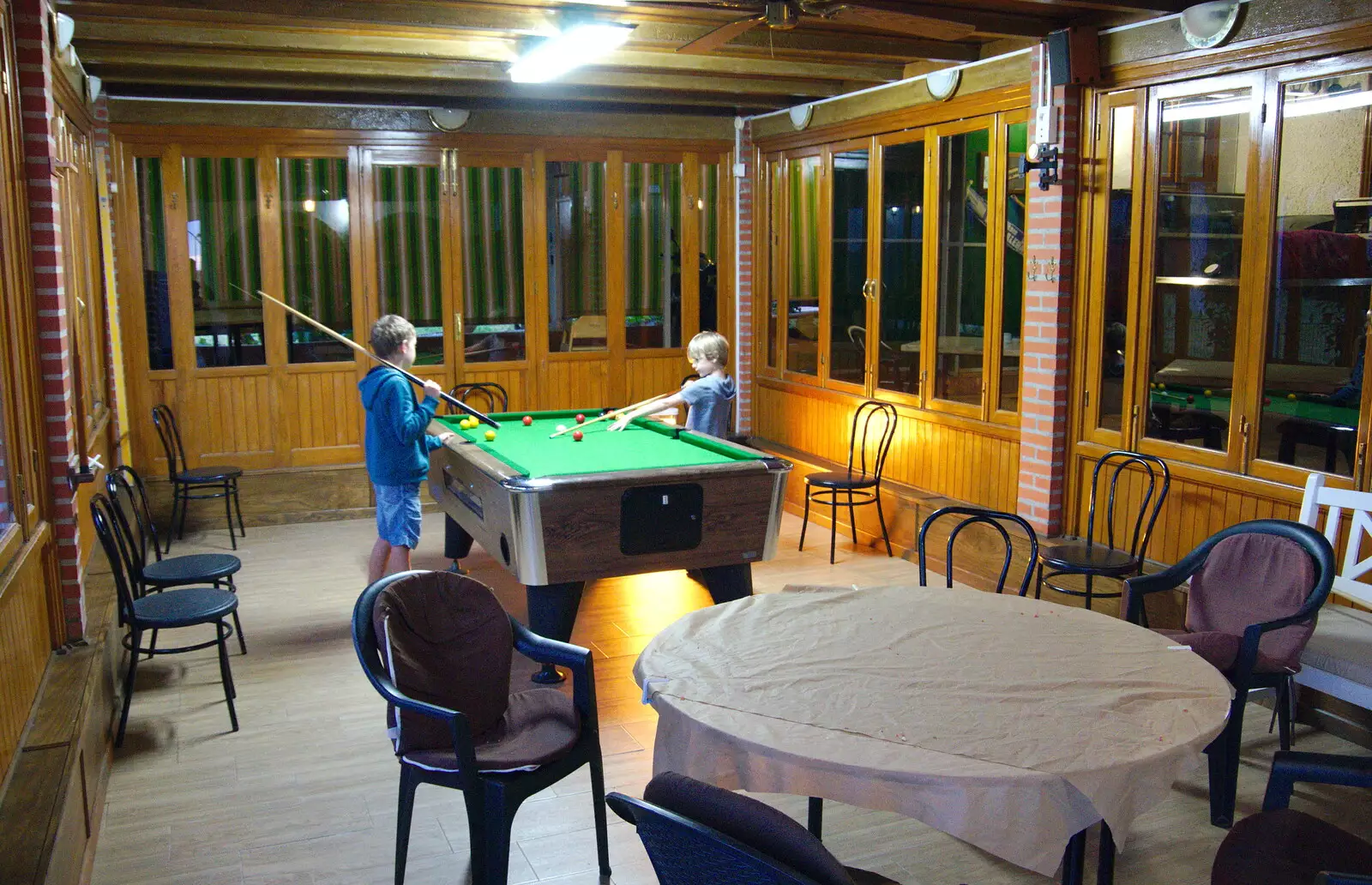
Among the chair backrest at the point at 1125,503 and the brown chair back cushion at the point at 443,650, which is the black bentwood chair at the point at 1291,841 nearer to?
the brown chair back cushion at the point at 443,650

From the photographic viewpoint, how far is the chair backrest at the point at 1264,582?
3.74 m

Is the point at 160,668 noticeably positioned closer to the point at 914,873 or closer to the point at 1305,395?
the point at 914,873

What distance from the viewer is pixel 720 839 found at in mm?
1868

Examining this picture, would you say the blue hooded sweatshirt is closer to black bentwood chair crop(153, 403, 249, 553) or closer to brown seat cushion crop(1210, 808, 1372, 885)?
black bentwood chair crop(153, 403, 249, 553)

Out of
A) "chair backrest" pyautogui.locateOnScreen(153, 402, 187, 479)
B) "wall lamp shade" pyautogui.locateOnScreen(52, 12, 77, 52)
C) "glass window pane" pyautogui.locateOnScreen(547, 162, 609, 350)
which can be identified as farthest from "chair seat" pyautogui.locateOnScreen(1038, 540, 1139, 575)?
"chair backrest" pyautogui.locateOnScreen(153, 402, 187, 479)

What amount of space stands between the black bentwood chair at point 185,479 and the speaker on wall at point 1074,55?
523 cm

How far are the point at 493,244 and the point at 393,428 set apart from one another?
12.6ft

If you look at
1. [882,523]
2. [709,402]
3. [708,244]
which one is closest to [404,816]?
[709,402]

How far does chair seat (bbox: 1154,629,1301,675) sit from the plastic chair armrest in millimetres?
1010

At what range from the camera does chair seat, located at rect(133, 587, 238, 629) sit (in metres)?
4.21

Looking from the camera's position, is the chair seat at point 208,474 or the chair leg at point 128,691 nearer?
the chair leg at point 128,691

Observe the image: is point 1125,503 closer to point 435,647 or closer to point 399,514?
point 399,514

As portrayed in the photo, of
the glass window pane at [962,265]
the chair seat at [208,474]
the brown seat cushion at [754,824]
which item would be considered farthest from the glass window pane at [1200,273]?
the chair seat at [208,474]

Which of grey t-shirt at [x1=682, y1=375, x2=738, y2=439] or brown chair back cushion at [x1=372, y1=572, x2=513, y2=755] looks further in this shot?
grey t-shirt at [x1=682, y1=375, x2=738, y2=439]
